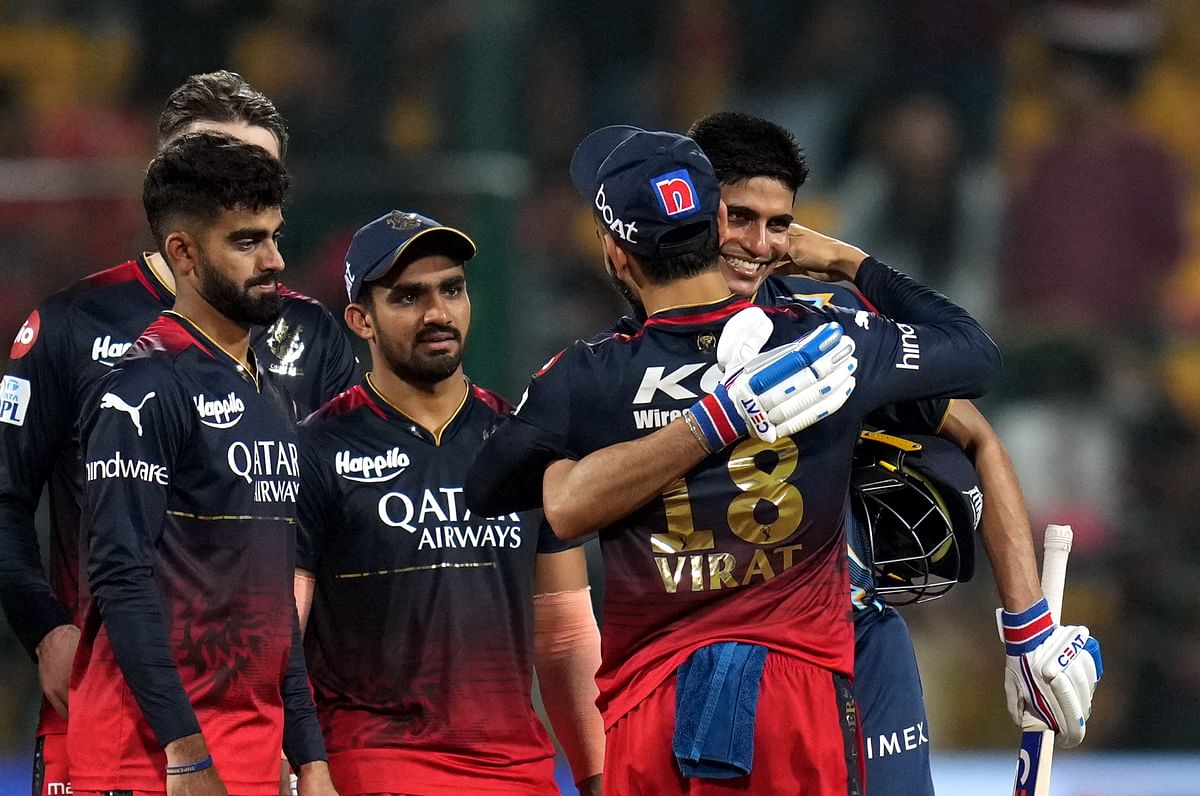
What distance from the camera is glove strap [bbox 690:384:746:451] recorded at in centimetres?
325

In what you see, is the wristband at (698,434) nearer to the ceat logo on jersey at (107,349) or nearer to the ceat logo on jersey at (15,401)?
the ceat logo on jersey at (107,349)

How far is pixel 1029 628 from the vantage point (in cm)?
398

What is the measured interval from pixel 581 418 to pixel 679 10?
796cm

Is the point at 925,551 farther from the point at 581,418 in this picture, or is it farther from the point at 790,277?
the point at 581,418

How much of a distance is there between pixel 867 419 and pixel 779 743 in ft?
3.06

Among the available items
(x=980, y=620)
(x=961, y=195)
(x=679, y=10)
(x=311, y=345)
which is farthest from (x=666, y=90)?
(x=311, y=345)

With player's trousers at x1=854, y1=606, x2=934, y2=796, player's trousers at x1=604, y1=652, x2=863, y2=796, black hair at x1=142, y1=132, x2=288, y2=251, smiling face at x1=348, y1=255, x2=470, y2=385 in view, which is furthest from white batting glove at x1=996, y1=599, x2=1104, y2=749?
black hair at x1=142, y1=132, x2=288, y2=251

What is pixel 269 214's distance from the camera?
3.77m

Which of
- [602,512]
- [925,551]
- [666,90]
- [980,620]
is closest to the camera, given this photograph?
[602,512]

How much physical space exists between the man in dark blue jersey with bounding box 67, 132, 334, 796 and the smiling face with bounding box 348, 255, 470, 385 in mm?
367

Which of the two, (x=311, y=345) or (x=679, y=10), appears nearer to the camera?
(x=311, y=345)

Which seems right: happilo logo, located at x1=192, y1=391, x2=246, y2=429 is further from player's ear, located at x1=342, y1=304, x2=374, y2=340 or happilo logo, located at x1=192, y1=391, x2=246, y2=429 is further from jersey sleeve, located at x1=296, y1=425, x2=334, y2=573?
player's ear, located at x1=342, y1=304, x2=374, y2=340

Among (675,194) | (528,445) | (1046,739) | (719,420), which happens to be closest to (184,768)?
(528,445)

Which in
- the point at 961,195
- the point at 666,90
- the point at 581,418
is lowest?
the point at 581,418
